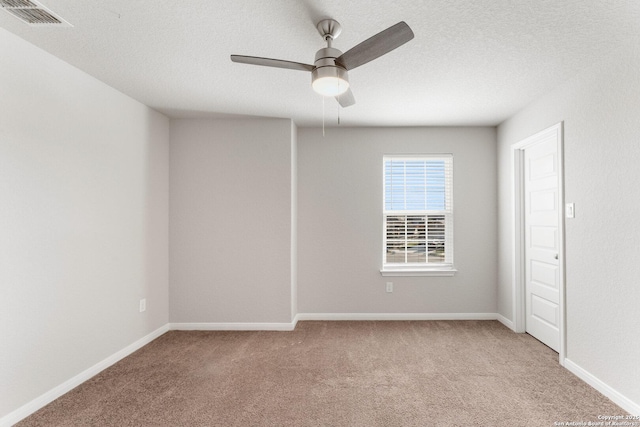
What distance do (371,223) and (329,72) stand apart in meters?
2.72

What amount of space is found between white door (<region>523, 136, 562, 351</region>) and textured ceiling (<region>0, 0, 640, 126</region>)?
65 centimetres

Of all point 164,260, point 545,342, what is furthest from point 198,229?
point 545,342

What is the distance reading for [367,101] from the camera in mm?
3422

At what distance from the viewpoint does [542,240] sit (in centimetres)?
352

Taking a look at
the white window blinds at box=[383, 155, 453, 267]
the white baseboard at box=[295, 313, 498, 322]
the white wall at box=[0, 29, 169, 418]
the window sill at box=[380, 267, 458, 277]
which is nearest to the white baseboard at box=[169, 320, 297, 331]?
the white baseboard at box=[295, 313, 498, 322]

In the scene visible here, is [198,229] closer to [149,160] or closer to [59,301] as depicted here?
[149,160]

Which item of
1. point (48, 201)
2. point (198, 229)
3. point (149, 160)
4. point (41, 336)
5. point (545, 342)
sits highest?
point (149, 160)

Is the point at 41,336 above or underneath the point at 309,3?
underneath

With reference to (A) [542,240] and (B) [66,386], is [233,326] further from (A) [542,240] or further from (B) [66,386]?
(A) [542,240]

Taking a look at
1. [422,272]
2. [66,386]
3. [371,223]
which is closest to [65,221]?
[66,386]

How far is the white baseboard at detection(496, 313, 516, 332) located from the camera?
12.9 feet

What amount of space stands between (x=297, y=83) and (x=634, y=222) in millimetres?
2673

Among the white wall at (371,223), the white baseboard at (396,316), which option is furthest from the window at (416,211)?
the white baseboard at (396,316)

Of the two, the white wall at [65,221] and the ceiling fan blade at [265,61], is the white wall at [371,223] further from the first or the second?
the ceiling fan blade at [265,61]
